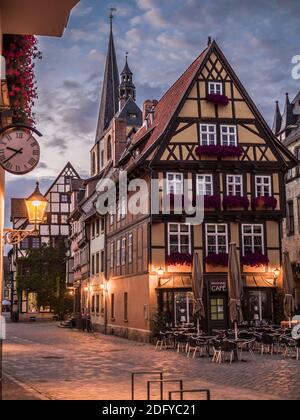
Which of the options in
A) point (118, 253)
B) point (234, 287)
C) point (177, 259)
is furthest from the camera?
point (118, 253)

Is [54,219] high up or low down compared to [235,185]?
up

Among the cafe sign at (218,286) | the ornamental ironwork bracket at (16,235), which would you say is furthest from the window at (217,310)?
the ornamental ironwork bracket at (16,235)

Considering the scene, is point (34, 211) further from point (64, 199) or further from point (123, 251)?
point (64, 199)

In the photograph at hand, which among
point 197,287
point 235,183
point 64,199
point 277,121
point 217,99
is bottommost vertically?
point 197,287

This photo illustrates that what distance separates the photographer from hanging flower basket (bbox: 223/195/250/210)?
28.7 m

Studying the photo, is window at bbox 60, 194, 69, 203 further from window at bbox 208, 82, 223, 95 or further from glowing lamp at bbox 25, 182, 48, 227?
glowing lamp at bbox 25, 182, 48, 227

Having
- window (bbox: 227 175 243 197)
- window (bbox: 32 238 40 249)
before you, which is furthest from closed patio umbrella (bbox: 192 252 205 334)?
window (bbox: 32 238 40 249)

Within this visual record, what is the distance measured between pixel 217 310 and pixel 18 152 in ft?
71.0

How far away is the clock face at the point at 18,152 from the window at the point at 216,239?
70.1 feet

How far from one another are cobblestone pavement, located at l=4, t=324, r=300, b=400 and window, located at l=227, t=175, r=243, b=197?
9.58 metres

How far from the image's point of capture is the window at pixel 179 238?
2811 cm

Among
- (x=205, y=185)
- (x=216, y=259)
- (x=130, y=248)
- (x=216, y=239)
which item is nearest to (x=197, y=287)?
(x=216, y=259)

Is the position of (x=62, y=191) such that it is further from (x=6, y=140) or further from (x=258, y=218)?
(x=6, y=140)

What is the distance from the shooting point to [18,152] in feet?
25.0
